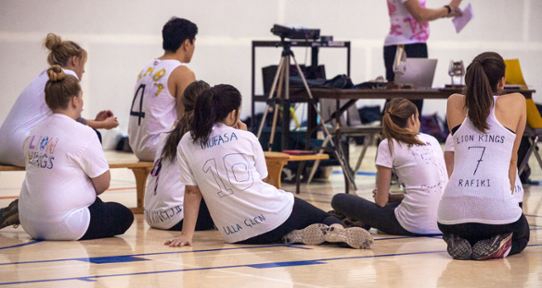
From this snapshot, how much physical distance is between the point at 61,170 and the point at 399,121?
55.9 inches

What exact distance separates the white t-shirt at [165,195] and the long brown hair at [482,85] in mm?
1331

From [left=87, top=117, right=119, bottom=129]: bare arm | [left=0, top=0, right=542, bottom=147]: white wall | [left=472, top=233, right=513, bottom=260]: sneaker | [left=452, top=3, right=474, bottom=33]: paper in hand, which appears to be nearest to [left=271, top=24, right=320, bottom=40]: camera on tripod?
[left=452, top=3, right=474, bottom=33]: paper in hand

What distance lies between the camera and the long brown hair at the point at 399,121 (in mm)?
2899

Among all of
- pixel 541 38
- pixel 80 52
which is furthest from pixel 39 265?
pixel 541 38

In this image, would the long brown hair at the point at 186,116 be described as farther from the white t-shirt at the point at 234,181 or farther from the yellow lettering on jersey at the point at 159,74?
the yellow lettering on jersey at the point at 159,74

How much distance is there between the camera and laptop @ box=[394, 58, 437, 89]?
4621mm

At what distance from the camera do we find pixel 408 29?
479 centimetres

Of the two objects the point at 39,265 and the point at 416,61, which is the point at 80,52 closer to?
the point at 39,265

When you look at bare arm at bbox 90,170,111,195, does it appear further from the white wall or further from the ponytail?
the white wall

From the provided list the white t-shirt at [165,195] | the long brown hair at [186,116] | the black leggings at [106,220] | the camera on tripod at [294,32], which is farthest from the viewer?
the camera on tripod at [294,32]

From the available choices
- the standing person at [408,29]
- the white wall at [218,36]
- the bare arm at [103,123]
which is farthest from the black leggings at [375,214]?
the white wall at [218,36]

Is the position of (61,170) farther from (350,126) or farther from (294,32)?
(350,126)

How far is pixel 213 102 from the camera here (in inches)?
101

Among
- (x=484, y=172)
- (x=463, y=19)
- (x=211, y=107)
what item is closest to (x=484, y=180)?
(x=484, y=172)
